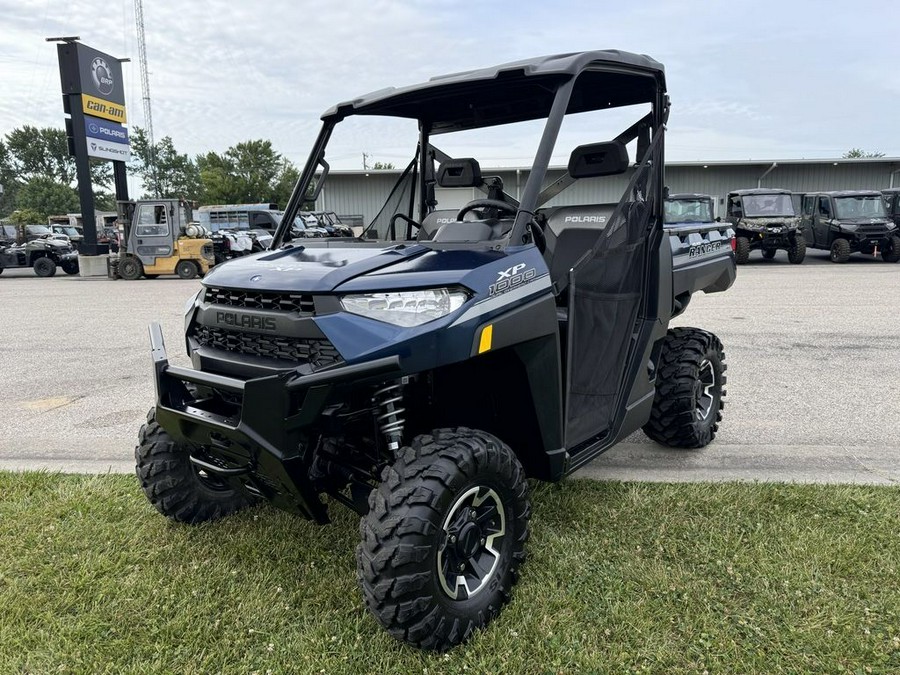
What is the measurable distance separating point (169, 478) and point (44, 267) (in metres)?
22.2

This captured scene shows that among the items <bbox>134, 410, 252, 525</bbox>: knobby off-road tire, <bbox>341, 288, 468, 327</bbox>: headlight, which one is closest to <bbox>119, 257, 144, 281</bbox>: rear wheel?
<bbox>134, 410, 252, 525</bbox>: knobby off-road tire

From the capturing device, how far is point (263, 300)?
8.17 ft

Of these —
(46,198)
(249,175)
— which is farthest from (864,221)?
(46,198)

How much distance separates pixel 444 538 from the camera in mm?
2361

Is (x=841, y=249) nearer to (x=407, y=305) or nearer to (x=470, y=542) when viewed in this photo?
(x=470, y=542)

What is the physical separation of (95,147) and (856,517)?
23.5 metres

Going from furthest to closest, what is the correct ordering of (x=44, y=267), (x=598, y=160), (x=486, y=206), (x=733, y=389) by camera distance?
(x=44, y=267) < (x=733, y=389) < (x=486, y=206) < (x=598, y=160)

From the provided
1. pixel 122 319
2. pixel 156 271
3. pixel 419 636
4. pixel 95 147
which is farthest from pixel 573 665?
pixel 95 147

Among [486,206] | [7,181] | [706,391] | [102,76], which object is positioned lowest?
[706,391]

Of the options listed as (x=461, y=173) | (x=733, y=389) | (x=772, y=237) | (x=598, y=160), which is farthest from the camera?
(x=772, y=237)

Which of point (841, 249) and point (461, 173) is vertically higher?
point (461, 173)

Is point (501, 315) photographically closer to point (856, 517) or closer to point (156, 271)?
point (856, 517)

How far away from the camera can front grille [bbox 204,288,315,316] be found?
236cm

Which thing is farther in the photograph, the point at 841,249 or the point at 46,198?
the point at 46,198
